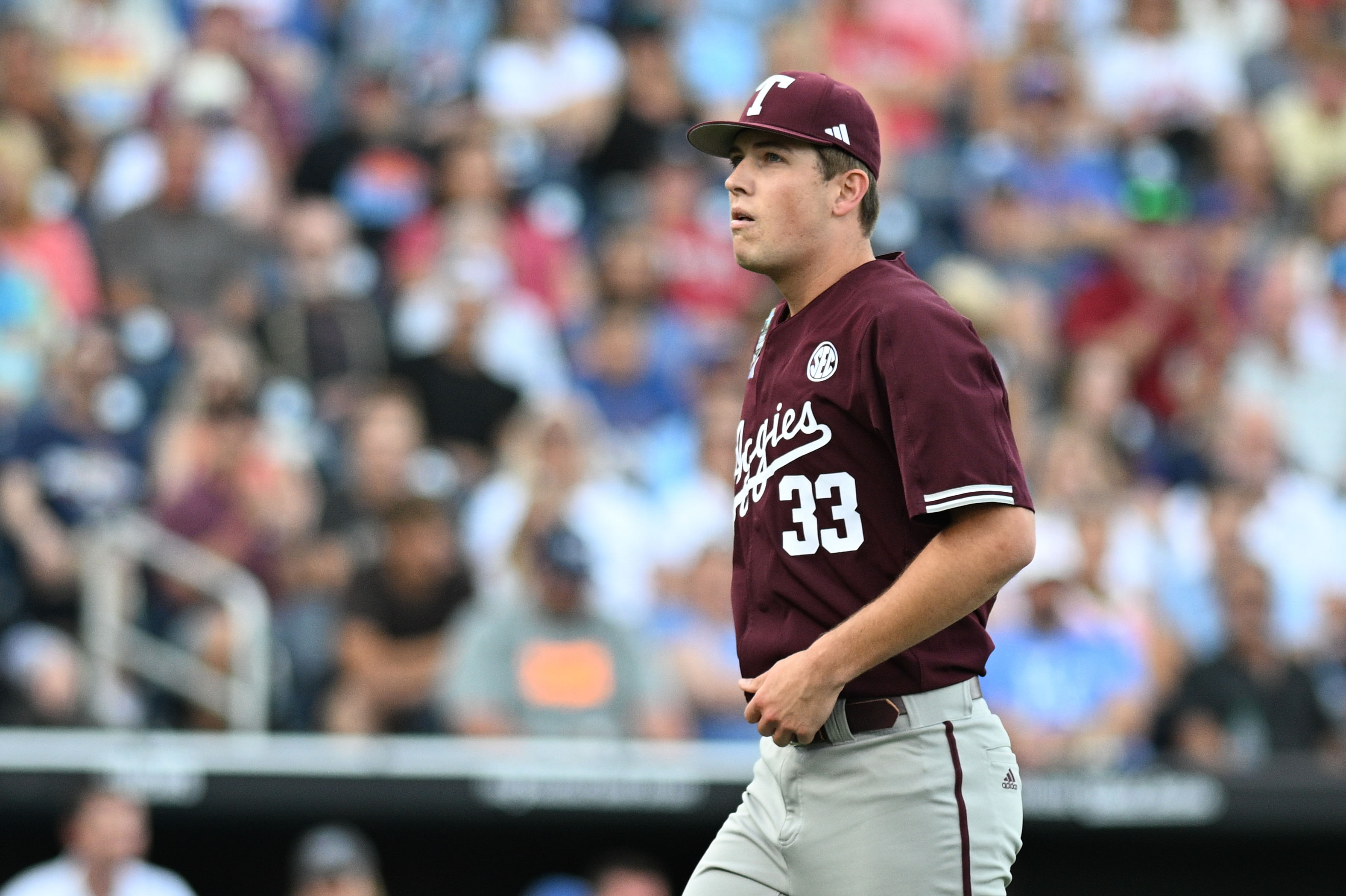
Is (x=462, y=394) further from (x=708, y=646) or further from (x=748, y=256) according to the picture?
(x=748, y=256)

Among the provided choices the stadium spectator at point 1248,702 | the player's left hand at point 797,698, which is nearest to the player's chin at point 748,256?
the player's left hand at point 797,698

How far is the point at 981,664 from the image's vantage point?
3.27 m


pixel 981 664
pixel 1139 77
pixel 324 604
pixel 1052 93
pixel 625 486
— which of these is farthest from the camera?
pixel 1139 77

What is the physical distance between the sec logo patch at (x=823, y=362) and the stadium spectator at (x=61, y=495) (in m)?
4.77

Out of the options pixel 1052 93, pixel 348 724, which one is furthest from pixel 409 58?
pixel 348 724

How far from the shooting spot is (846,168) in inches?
131

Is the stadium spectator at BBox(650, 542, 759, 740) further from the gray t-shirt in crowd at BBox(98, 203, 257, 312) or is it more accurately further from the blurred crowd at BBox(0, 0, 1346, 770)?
the gray t-shirt in crowd at BBox(98, 203, 257, 312)

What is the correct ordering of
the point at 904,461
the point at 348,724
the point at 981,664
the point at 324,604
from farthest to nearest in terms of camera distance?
the point at 324,604 < the point at 348,724 < the point at 981,664 < the point at 904,461

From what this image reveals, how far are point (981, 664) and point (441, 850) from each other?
14.7ft

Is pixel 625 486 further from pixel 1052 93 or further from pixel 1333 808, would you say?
pixel 1052 93

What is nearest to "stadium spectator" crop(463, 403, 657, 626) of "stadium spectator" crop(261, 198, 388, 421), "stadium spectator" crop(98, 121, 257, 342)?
"stadium spectator" crop(261, 198, 388, 421)

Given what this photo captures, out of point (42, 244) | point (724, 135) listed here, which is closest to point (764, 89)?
point (724, 135)

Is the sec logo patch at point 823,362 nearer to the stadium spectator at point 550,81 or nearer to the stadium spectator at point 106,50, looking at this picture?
the stadium spectator at point 550,81

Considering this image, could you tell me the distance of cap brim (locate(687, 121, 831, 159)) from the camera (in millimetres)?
3254
